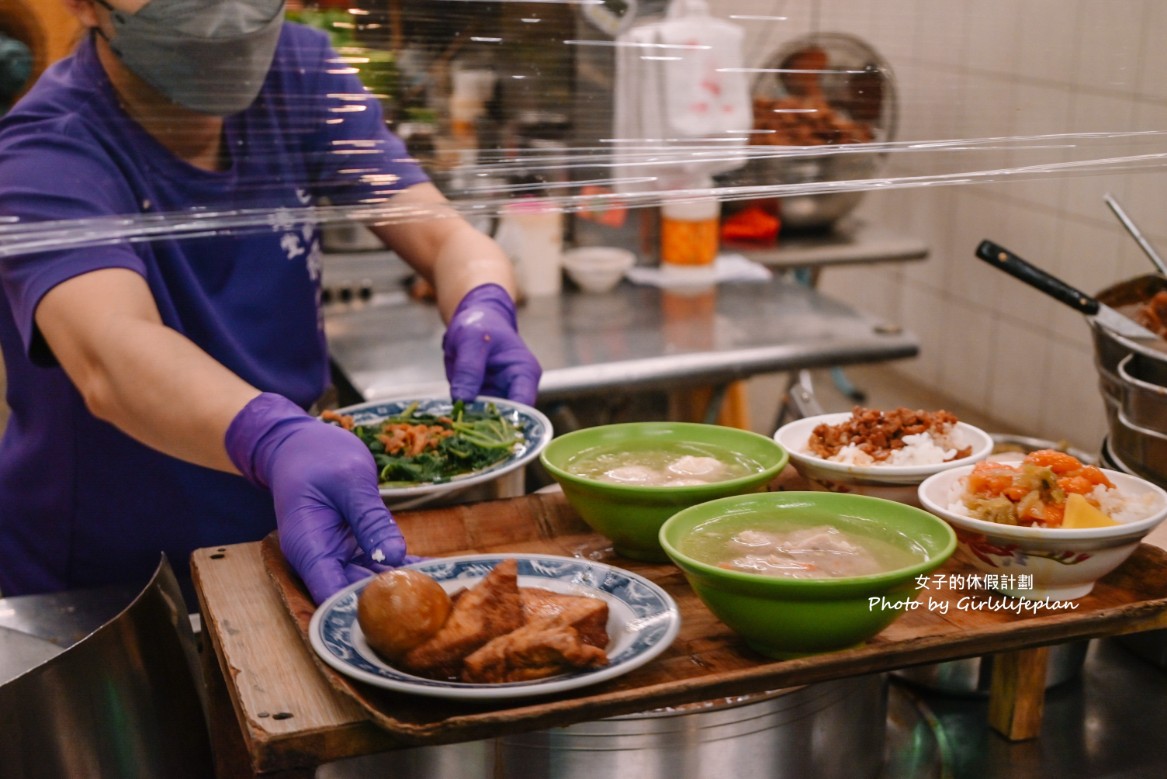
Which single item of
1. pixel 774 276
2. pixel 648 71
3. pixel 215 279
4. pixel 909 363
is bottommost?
pixel 909 363

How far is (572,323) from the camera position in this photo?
9.65 feet

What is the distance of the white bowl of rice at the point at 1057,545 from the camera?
3.68 ft

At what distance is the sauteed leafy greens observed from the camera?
1.55 metres

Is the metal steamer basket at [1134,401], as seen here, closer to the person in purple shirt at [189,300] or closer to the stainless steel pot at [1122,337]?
the stainless steel pot at [1122,337]

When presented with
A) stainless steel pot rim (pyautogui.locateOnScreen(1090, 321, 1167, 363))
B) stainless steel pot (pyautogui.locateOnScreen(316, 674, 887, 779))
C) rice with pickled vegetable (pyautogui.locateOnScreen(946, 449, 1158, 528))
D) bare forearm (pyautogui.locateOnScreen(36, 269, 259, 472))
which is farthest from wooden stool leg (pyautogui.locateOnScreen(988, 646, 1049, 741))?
bare forearm (pyautogui.locateOnScreen(36, 269, 259, 472))

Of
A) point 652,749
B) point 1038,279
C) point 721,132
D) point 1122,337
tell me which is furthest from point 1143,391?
point 652,749

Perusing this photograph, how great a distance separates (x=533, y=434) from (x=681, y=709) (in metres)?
0.67

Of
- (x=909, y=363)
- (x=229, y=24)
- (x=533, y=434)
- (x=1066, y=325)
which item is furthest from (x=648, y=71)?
(x=909, y=363)

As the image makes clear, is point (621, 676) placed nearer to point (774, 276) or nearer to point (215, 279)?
point (215, 279)

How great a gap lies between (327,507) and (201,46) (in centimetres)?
57

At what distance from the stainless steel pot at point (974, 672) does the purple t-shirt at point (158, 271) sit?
0.92 meters

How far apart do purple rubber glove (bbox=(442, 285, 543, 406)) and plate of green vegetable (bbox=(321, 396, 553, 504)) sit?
0.14ft

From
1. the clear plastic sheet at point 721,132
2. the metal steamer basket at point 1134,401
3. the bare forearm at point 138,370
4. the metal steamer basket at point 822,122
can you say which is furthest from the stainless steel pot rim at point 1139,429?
the bare forearm at point 138,370

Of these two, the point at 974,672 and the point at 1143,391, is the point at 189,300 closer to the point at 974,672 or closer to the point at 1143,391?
the point at 974,672
